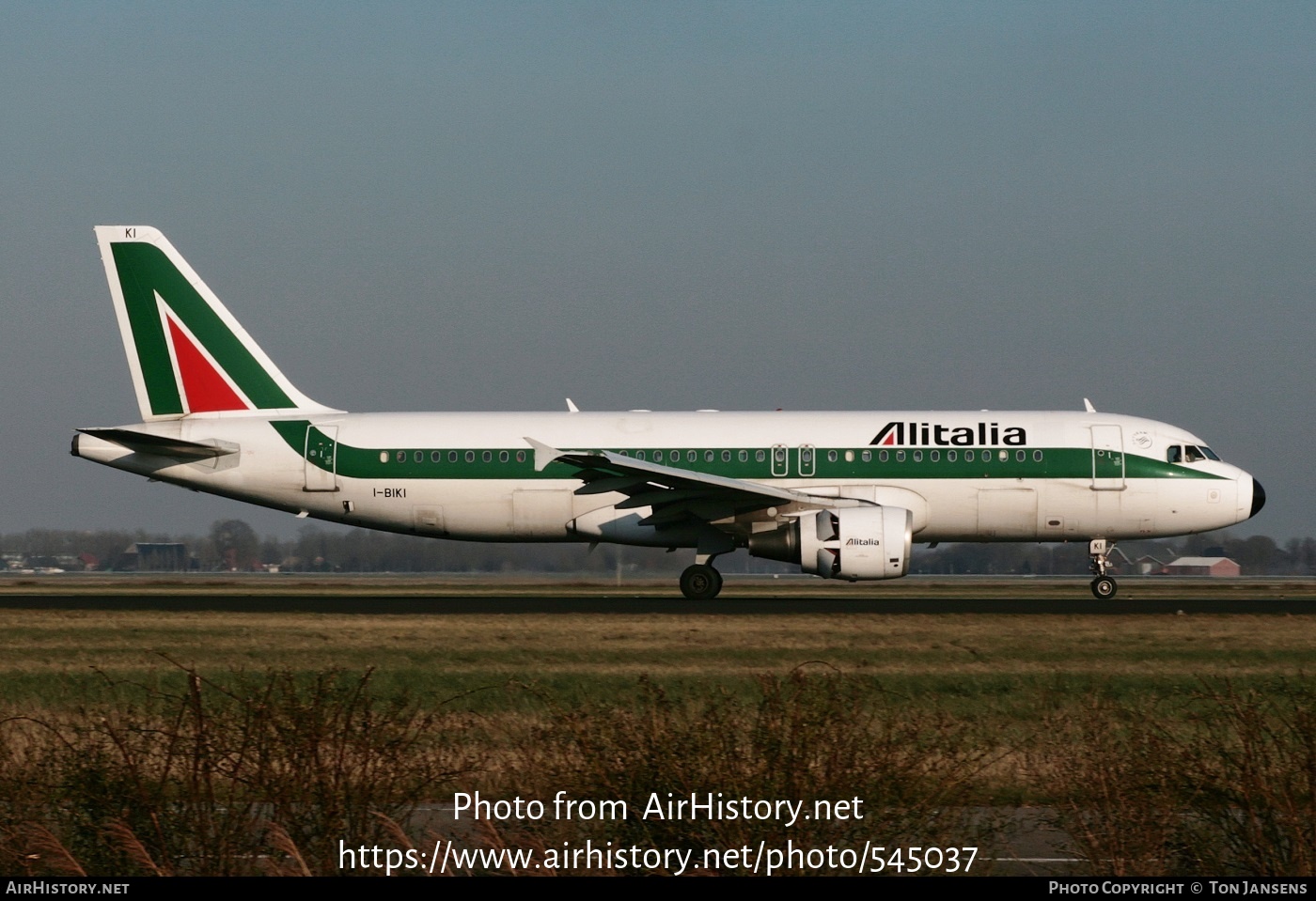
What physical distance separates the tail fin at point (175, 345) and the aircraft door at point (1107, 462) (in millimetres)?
17596

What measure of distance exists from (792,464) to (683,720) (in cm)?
2190

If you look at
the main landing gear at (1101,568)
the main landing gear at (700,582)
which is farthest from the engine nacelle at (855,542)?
the main landing gear at (1101,568)

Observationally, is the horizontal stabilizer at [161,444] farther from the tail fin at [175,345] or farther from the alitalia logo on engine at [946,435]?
the alitalia logo on engine at [946,435]

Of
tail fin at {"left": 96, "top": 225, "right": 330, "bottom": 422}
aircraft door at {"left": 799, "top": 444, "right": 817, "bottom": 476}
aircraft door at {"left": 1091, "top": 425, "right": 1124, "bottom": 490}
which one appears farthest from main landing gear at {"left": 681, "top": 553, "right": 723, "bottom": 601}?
tail fin at {"left": 96, "top": 225, "right": 330, "bottom": 422}

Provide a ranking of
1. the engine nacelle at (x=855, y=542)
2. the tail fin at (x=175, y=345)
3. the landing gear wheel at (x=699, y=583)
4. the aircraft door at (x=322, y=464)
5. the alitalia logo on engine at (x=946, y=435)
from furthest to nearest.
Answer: the tail fin at (x=175, y=345) < the aircraft door at (x=322, y=464) < the landing gear wheel at (x=699, y=583) < the alitalia logo on engine at (x=946, y=435) < the engine nacelle at (x=855, y=542)

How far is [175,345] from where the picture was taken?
1302 inches

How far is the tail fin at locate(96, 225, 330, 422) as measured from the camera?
33031 mm

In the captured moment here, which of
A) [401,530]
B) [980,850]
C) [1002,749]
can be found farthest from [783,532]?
[980,850]

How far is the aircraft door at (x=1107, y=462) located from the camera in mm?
31125

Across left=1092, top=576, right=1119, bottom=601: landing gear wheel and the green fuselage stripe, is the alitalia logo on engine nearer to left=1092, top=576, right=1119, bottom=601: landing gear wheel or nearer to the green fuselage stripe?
the green fuselage stripe

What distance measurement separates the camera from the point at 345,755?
8047mm

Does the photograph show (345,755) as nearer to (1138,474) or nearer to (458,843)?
(458,843)

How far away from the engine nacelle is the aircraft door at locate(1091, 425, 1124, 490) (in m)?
4.92

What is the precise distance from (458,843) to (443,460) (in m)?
24.2
